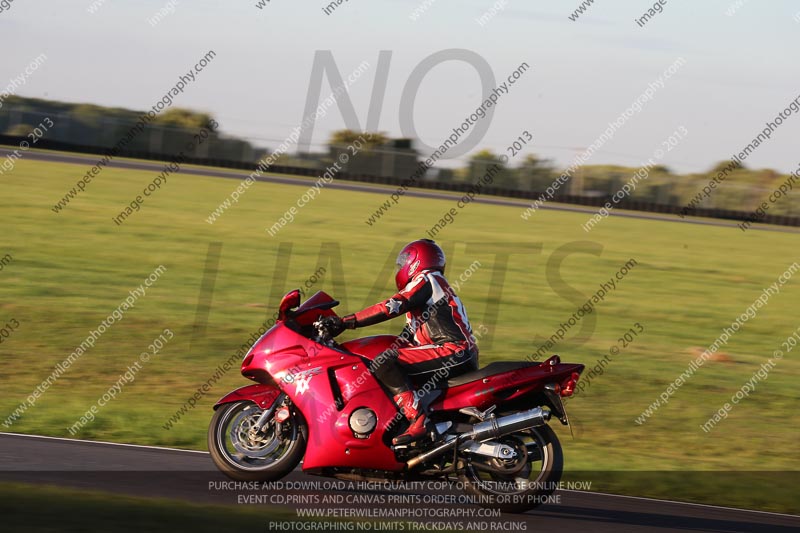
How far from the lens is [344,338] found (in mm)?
15195

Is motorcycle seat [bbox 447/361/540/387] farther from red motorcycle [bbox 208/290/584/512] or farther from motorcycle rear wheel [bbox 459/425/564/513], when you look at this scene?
motorcycle rear wheel [bbox 459/425/564/513]

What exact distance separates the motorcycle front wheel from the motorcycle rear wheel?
1208mm

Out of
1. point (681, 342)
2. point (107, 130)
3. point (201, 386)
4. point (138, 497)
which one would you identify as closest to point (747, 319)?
point (681, 342)

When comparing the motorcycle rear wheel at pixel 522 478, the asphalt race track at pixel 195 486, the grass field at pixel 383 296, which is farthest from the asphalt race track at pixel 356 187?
the motorcycle rear wheel at pixel 522 478

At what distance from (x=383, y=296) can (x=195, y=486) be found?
11414 mm

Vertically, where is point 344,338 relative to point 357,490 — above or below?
below

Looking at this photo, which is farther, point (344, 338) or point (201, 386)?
point (344, 338)

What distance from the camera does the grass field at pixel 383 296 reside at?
10836 mm

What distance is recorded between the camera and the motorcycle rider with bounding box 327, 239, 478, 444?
7.36m

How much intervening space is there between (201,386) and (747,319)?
40.8ft

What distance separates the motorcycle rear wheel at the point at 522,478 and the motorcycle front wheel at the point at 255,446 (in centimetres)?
121

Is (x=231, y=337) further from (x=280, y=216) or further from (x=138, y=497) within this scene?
(x=280, y=216)

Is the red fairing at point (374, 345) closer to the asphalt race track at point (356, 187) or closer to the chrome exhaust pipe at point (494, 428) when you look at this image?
the chrome exhaust pipe at point (494, 428)

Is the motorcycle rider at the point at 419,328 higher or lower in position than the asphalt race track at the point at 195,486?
higher
